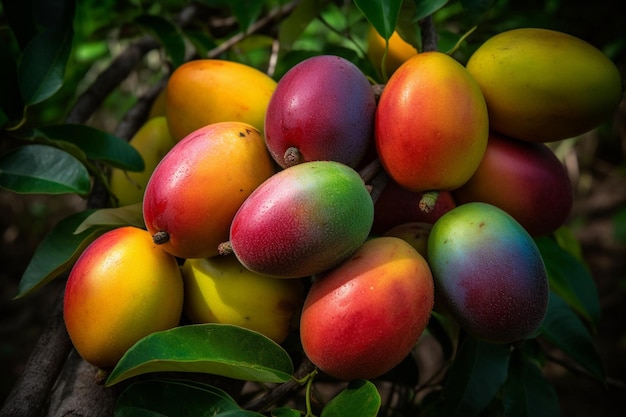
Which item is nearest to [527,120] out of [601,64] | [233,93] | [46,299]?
[601,64]

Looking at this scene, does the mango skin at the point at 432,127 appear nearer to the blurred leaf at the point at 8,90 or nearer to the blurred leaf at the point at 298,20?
the blurred leaf at the point at 298,20

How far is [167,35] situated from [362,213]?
69 centimetres

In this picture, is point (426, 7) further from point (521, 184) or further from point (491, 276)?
point (491, 276)

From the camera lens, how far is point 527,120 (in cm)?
76

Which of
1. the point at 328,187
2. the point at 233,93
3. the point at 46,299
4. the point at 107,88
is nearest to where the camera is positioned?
the point at 328,187

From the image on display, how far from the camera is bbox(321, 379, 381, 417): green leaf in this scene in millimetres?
639

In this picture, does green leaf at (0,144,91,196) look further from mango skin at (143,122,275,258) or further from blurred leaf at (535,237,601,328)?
blurred leaf at (535,237,601,328)

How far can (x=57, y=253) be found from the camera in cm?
83

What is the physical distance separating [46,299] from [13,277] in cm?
19

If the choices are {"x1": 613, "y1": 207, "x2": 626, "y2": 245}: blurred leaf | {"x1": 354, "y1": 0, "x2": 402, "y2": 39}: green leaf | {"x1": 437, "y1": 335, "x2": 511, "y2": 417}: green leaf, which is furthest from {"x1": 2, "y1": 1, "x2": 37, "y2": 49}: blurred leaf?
{"x1": 613, "y1": 207, "x2": 626, "y2": 245}: blurred leaf

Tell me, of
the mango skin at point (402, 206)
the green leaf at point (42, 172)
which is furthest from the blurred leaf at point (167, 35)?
the mango skin at point (402, 206)

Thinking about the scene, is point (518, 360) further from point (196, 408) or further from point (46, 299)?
point (46, 299)

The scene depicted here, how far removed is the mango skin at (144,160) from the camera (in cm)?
101

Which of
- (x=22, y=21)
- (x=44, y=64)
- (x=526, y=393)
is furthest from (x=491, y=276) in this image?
(x=22, y=21)
